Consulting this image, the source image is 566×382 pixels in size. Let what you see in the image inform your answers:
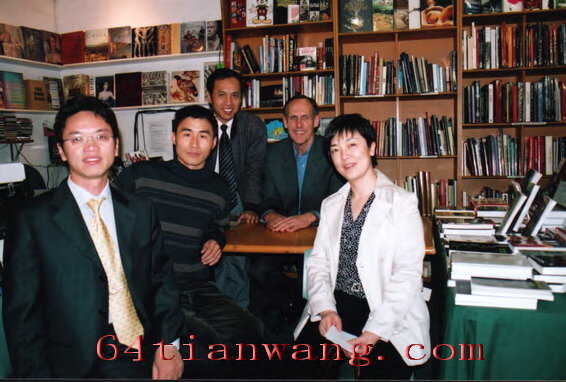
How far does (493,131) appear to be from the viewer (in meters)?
4.07

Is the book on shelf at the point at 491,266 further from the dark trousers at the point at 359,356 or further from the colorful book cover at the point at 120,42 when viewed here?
the colorful book cover at the point at 120,42

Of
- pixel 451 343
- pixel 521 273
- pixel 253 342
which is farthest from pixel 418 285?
pixel 253 342

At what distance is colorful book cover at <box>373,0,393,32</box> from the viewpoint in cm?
389

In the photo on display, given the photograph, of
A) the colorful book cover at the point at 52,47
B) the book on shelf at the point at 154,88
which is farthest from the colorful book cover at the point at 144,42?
the colorful book cover at the point at 52,47

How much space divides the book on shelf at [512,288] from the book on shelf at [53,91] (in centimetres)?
497

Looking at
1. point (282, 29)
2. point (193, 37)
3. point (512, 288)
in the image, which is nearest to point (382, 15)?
point (282, 29)

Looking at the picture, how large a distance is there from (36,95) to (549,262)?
5.08 m

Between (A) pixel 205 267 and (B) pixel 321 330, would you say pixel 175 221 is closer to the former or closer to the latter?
(A) pixel 205 267

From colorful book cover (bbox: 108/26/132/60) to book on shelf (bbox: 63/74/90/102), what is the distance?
1.61 feet

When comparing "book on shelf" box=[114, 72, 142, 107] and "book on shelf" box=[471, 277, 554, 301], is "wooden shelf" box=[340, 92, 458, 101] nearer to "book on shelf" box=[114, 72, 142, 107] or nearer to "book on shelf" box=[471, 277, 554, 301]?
"book on shelf" box=[114, 72, 142, 107]

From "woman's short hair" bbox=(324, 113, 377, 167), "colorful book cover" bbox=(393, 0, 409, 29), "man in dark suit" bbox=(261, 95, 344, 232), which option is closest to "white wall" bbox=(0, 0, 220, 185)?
"colorful book cover" bbox=(393, 0, 409, 29)

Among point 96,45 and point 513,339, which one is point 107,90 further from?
point 513,339

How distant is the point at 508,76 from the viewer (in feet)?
12.9

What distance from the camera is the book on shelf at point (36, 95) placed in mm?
4453
